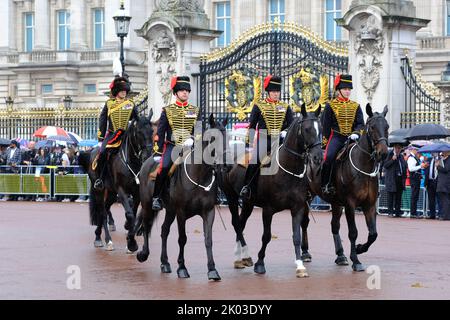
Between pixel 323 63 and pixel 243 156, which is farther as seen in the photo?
pixel 323 63

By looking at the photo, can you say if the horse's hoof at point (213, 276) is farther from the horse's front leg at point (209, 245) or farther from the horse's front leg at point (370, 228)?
the horse's front leg at point (370, 228)

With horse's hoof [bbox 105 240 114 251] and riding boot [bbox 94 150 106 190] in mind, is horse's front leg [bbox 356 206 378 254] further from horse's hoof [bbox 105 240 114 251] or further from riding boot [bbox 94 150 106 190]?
riding boot [bbox 94 150 106 190]

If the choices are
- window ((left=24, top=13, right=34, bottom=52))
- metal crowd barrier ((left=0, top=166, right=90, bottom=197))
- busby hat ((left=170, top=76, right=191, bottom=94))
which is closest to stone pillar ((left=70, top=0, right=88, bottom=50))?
window ((left=24, top=13, right=34, bottom=52))

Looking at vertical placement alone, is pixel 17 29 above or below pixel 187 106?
above

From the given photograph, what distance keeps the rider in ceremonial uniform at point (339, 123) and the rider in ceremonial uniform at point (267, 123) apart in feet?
3.07

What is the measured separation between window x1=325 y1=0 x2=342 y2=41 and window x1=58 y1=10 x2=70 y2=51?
17.4 metres

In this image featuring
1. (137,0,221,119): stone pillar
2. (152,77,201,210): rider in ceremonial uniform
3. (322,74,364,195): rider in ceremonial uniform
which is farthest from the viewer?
(137,0,221,119): stone pillar

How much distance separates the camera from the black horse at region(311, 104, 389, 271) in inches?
593

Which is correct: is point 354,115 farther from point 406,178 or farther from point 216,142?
point 406,178

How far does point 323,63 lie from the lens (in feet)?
92.5

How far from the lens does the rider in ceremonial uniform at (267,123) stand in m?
15.0

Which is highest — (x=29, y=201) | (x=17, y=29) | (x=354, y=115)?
(x=17, y=29)
